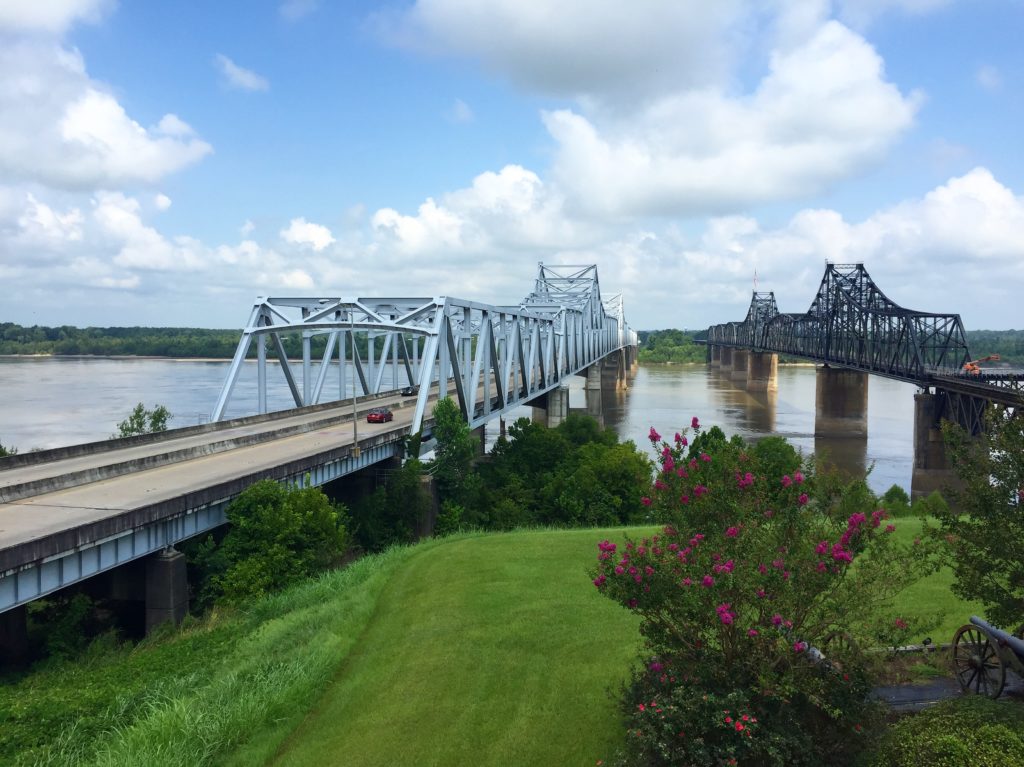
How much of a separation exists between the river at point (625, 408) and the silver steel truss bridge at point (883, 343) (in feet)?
20.9

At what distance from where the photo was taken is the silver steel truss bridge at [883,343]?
1858 inches

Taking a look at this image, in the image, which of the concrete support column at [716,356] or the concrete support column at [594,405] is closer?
the concrete support column at [594,405]

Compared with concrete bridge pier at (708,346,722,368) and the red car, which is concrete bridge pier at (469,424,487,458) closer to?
the red car

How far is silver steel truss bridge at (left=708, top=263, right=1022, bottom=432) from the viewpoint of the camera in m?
47.2

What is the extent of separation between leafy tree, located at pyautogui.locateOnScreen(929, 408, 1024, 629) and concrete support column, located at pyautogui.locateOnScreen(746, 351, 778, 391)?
109 meters

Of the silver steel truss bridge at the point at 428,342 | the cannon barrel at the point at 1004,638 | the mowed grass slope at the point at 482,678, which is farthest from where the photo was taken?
the silver steel truss bridge at the point at 428,342

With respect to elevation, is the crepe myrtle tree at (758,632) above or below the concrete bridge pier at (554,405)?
above

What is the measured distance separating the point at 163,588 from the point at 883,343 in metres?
65.0

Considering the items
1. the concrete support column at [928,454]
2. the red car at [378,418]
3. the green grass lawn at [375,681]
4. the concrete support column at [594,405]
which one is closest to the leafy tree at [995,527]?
the green grass lawn at [375,681]

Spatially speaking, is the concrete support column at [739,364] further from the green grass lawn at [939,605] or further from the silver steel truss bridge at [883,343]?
the green grass lawn at [939,605]

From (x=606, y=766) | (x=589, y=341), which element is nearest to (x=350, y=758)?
(x=606, y=766)

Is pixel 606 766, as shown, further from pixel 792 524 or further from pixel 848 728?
pixel 792 524

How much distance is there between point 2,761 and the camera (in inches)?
465

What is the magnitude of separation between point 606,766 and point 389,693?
4389mm
